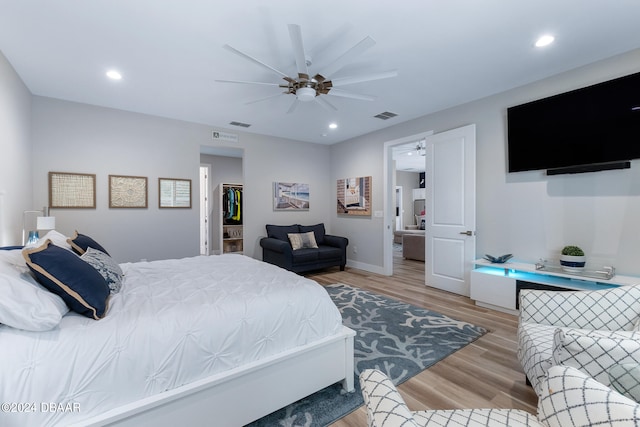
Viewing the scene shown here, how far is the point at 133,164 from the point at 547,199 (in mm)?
5585

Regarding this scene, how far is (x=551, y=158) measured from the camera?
3.09 m

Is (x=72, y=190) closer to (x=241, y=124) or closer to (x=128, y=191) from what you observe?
(x=128, y=191)

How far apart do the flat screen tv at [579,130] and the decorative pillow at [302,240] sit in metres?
3.36

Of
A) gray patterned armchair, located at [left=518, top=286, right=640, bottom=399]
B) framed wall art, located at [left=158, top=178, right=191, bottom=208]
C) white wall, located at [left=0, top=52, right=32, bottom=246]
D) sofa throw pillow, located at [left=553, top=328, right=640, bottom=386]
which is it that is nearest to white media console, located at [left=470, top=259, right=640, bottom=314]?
gray patterned armchair, located at [left=518, top=286, right=640, bottom=399]

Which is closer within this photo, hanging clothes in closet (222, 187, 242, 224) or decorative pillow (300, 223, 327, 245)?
decorative pillow (300, 223, 327, 245)

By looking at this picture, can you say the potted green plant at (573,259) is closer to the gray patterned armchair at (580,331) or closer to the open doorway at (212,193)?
the gray patterned armchair at (580,331)

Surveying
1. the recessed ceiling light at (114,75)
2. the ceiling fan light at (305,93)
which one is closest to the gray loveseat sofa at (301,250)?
the ceiling fan light at (305,93)

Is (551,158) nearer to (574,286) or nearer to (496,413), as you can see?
(574,286)

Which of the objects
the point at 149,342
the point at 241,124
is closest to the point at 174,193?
the point at 241,124

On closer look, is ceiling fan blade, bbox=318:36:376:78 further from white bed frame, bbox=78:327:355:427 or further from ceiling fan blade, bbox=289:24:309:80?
white bed frame, bbox=78:327:355:427

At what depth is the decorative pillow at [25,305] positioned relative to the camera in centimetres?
110

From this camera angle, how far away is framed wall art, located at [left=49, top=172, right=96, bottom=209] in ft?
11.9

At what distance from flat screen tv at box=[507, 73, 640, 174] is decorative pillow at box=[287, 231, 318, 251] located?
3363mm

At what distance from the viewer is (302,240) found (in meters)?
5.23
